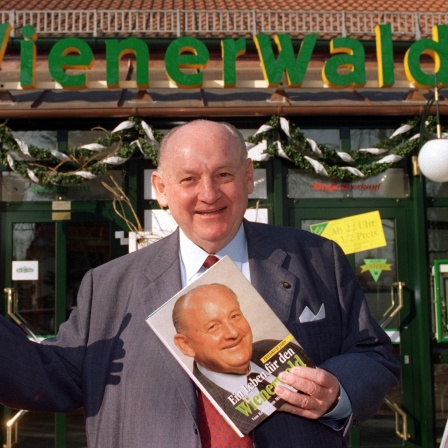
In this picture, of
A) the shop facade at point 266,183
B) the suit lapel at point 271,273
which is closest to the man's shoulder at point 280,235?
the suit lapel at point 271,273

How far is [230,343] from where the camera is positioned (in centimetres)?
159

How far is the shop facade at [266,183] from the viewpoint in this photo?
6.65 meters

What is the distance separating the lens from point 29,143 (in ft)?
22.8

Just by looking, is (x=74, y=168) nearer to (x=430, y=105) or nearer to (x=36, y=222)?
(x=36, y=222)

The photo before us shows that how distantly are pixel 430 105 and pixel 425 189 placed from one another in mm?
1003

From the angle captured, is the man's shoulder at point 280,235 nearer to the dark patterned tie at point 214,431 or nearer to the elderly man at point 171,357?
the elderly man at point 171,357

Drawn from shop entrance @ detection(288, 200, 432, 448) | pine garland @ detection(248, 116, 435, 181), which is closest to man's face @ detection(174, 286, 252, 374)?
pine garland @ detection(248, 116, 435, 181)

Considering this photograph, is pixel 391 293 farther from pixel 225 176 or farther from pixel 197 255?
pixel 225 176

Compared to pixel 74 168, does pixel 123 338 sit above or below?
below

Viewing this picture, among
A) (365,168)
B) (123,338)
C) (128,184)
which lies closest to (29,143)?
(128,184)

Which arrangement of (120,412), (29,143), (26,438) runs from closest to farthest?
(120,412) < (26,438) < (29,143)

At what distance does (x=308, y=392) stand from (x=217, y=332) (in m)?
0.28

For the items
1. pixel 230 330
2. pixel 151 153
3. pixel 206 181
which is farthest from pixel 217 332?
pixel 151 153

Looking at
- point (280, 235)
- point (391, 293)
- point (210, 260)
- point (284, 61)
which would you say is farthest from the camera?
point (284, 61)
